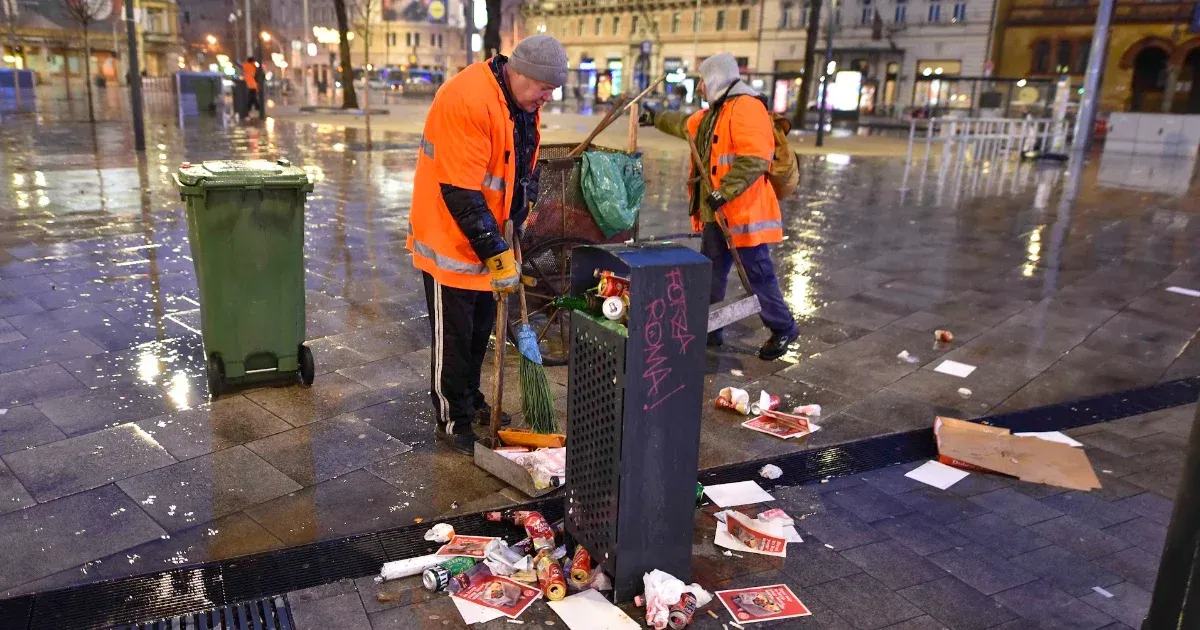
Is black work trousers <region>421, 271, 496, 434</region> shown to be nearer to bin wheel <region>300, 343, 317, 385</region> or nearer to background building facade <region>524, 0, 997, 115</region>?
bin wheel <region>300, 343, 317, 385</region>

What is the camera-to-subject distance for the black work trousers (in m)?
3.97

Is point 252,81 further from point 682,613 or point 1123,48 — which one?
point 1123,48

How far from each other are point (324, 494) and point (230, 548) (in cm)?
49

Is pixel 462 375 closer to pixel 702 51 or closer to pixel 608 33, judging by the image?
pixel 702 51

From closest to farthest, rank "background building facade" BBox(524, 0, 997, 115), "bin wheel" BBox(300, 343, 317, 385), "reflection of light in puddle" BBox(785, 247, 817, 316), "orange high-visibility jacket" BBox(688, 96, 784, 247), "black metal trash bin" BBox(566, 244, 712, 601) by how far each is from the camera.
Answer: "black metal trash bin" BBox(566, 244, 712, 601), "bin wheel" BBox(300, 343, 317, 385), "orange high-visibility jacket" BBox(688, 96, 784, 247), "reflection of light in puddle" BBox(785, 247, 817, 316), "background building facade" BBox(524, 0, 997, 115)

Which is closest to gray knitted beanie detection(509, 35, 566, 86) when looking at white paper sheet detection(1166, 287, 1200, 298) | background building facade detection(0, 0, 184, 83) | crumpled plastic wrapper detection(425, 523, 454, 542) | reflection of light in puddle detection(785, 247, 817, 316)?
crumpled plastic wrapper detection(425, 523, 454, 542)

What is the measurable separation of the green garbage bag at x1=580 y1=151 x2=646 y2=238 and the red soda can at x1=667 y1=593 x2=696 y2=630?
2.92 m

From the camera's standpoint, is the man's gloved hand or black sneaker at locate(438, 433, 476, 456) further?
black sneaker at locate(438, 433, 476, 456)

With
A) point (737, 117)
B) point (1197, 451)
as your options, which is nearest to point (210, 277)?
point (737, 117)

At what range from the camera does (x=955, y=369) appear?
5652mm

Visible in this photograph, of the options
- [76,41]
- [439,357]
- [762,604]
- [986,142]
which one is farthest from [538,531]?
[76,41]

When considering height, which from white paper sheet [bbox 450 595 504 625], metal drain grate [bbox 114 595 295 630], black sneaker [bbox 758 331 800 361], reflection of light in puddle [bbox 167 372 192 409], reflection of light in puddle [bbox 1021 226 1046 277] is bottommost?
metal drain grate [bbox 114 595 295 630]

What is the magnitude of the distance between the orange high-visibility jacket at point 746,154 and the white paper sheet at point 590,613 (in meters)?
2.97

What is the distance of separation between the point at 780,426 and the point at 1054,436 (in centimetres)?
149
